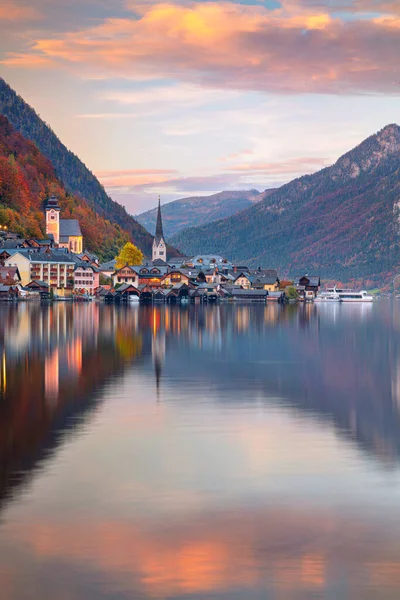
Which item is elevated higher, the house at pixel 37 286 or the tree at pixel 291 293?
the house at pixel 37 286

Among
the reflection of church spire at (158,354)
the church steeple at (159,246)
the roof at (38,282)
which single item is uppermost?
the church steeple at (159,246)

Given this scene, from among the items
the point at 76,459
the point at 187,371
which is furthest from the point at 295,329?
the point at 76,459

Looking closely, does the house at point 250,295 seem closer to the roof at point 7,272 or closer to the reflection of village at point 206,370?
the roof at point 7,272

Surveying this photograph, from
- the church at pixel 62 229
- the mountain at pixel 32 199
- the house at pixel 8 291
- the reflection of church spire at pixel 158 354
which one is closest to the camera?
the reflection of church spire at pixel 158 354

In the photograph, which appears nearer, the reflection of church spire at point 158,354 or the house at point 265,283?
the reflection of church spire at point 158,354

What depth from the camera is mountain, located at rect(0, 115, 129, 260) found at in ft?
477

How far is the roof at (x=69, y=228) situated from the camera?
6152 inches

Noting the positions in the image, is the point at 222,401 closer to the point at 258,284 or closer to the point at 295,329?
the point at 295,329

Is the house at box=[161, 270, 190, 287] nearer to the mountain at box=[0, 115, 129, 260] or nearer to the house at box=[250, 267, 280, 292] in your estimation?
the house at box=[250, 267, 280, 292]

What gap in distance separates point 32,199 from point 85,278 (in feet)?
143

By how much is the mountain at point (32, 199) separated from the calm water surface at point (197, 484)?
115m

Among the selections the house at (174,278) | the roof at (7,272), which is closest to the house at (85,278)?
the house at (174,278)

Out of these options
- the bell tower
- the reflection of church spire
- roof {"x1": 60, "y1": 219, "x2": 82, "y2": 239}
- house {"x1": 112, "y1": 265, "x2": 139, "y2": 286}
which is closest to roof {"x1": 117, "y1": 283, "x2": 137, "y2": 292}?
house {"x1": 112, "y1": 265, "x2": 139, "y2": 286}

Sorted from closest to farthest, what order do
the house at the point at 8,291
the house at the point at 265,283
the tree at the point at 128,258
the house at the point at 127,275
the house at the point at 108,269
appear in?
the house at the point at 8,291 → the house at the point at 127,275 → the house at the point at 108,269 → the tree at the point at 128,258 → the house at the point at 265,283
